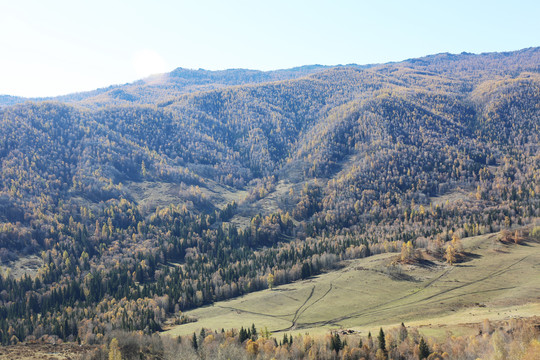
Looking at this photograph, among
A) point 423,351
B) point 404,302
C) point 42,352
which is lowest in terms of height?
point 404,302

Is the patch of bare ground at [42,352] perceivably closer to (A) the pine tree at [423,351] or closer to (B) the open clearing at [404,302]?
(B) the open clearing at [404,302]

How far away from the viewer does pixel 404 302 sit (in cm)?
16512

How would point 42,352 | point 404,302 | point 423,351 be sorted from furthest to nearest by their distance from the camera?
point 404,302, point 42,352, point 423,351

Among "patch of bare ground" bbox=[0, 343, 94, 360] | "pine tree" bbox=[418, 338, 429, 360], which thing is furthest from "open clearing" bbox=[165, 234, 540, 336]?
"patch of bare ground" bbox=[0, 343, 94, 360]

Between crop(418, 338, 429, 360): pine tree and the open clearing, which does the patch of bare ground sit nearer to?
the open clearing

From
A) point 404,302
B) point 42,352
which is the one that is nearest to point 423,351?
point 404,302

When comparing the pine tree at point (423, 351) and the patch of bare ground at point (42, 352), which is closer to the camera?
the patch of bare ground at point (42, 352)

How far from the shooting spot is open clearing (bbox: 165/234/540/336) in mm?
143125

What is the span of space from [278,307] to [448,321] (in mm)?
76476

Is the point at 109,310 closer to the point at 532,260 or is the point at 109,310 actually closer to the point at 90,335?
the point at 90,335

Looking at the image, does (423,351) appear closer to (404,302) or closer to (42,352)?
(404,302)

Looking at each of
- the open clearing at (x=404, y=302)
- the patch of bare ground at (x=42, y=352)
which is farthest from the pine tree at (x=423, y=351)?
the patch of bare ground at (x=42, y=352)

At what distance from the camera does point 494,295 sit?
159 meters

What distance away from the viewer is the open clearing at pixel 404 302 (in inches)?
5635
